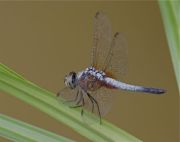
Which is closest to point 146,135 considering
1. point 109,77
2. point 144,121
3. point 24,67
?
point 144,121

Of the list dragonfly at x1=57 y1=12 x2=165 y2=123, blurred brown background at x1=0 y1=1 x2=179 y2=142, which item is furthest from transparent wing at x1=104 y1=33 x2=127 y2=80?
blurred brown background at x1=0 y1=1 x2=179 y2=142

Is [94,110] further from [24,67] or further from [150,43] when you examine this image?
[150,43]

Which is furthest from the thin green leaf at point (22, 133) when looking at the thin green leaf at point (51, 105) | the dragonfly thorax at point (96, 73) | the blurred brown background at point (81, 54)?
the blurred brown background at point (81, 54)

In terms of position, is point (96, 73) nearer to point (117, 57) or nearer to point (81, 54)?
point (117, 57)

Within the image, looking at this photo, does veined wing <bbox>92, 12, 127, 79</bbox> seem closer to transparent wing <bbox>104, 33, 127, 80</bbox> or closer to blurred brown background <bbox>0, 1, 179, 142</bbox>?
transparent wing <bbox>104, 33, 127, 80</bbox>

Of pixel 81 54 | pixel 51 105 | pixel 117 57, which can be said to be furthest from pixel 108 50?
pixel 81 54

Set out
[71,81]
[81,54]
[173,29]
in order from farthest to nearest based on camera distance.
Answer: [81,54] < [71,81] < [173,29]
